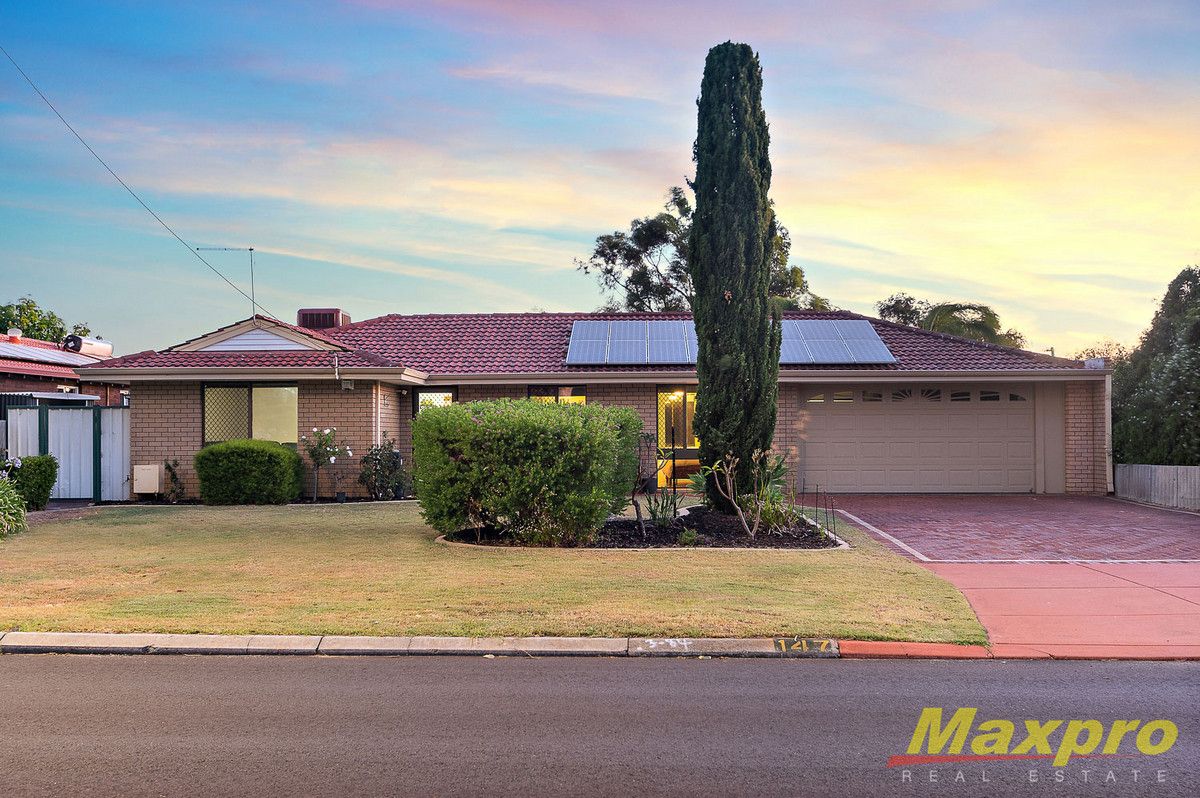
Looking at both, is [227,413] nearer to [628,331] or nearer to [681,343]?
[628,331]

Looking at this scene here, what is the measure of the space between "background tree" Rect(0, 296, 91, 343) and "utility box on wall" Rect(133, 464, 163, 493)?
29872 millimetres

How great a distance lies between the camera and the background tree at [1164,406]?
16656 millimetres

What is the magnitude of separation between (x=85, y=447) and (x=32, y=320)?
32.2m

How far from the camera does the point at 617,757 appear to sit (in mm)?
4488

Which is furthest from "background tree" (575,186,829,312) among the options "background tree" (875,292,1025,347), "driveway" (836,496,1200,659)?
"driveway" (836,496,1200,659)

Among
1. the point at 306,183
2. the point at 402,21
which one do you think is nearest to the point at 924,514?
the point at 402,21

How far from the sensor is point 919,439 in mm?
19969

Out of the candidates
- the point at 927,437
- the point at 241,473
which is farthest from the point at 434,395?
the point at 927,437

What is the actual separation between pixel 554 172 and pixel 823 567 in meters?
12.7

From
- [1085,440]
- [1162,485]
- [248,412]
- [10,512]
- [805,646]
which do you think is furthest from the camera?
[1085,440]

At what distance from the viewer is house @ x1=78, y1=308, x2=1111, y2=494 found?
1803 centimetres

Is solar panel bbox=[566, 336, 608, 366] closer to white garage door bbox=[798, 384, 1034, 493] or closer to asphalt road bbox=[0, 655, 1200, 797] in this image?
white garage door bbox=[798, 384, 1034, 493]

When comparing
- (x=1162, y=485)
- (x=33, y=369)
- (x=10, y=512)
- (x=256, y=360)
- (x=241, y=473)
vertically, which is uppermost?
(x=33, y=369)

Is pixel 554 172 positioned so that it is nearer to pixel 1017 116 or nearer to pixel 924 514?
pixel 1017 116
